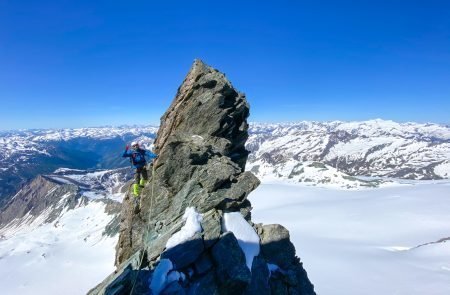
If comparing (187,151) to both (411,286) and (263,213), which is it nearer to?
(411,286)

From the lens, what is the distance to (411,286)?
47906 mm

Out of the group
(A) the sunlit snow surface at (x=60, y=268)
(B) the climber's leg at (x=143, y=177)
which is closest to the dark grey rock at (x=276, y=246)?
(B) the climber's leg at (x=143, y=177)

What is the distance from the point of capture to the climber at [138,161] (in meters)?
23.5

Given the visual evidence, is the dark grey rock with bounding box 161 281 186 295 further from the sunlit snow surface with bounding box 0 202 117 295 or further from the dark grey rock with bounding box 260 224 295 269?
the sunlit snow surface with bounding box 0 202 117 295

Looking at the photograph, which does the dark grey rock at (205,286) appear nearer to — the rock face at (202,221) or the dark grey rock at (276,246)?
the rock face at (202,221)

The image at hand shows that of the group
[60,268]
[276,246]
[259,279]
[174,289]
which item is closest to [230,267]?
[259,279]

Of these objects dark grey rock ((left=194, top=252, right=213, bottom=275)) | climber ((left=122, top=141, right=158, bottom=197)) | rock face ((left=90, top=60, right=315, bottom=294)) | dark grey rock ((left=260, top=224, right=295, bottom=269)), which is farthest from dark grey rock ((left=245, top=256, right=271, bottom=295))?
climber ((left=122, top=141, right=158, bottom=197))

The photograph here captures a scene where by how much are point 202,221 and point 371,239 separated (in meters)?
84.0

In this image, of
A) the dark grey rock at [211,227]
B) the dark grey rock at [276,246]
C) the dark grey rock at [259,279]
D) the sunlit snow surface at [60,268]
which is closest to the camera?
the dark grey rock at [211,227]

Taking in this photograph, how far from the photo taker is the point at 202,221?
65.0 feet

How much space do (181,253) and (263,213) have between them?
418 feet

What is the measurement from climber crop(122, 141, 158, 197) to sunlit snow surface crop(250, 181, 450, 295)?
107ft

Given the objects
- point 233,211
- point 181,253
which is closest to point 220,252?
point 181,253

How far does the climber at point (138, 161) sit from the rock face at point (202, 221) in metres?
0.68
